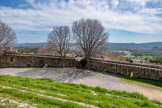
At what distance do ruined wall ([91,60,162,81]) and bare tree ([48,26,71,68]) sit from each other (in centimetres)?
518

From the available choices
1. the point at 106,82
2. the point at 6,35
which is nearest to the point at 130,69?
the point at 106,82

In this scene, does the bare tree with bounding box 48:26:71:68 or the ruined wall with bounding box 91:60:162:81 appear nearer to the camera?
the ruined wall with bounding box 91:60:162:81

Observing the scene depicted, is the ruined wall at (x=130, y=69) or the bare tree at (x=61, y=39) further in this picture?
the bare tree at (x=61, y=39)

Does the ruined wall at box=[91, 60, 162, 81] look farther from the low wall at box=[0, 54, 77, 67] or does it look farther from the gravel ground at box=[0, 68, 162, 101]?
the low wall at box=[0, 54, 77, 67]

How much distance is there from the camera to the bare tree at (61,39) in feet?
61.0

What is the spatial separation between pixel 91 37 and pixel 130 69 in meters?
7.32

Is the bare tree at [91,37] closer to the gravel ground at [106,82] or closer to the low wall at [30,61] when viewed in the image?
the low wall at [30,61]

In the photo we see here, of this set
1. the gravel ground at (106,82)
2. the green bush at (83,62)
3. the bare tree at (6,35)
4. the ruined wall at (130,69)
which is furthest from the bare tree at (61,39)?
the bare tree at (6,35)

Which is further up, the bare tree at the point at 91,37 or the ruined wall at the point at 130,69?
the bare tree at the point at 91,37

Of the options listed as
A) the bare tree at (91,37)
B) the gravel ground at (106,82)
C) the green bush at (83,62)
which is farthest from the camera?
the green bush at (83,62)

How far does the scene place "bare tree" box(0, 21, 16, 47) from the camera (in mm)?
24878

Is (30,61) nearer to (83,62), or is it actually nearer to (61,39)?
(61,39)

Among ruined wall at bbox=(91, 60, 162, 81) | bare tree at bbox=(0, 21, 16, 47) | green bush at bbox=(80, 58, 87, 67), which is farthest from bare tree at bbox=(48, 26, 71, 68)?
bare tree at bbox=(0, 21, 16, 47)

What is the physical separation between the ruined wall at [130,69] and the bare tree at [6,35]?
854 inches
